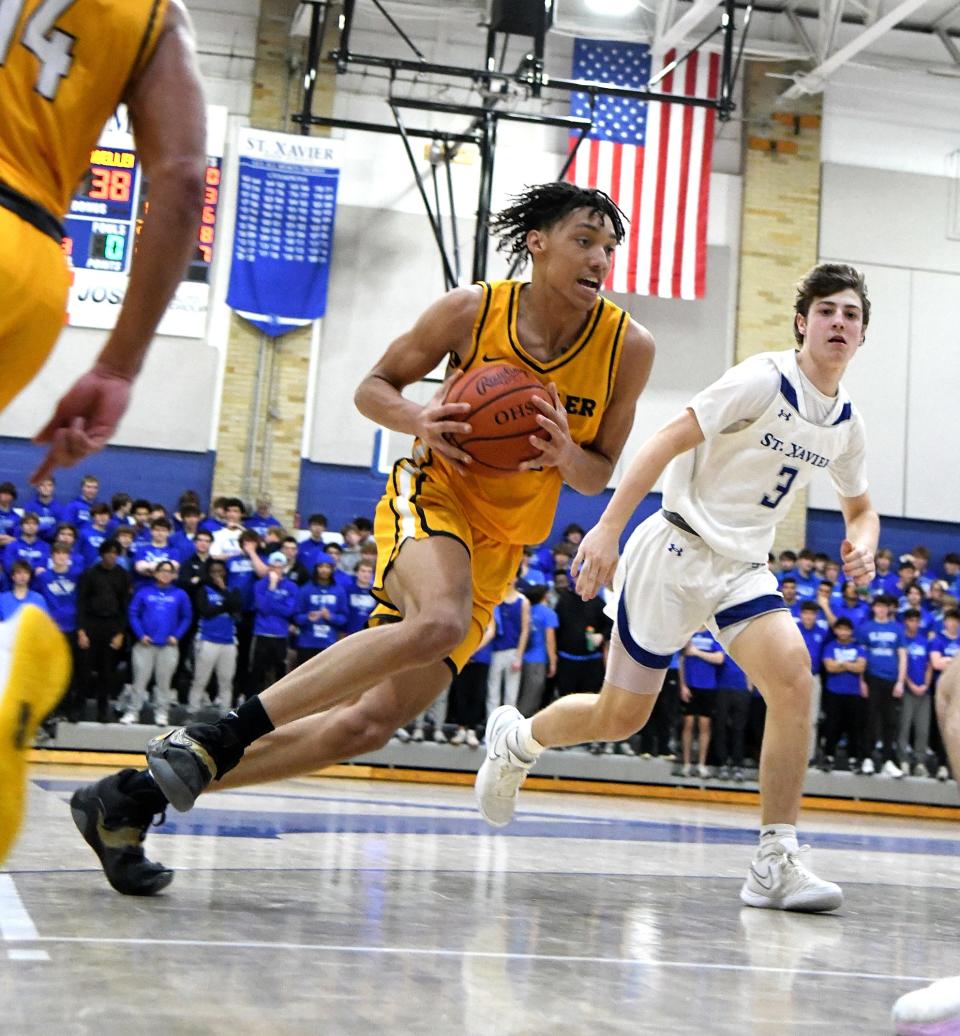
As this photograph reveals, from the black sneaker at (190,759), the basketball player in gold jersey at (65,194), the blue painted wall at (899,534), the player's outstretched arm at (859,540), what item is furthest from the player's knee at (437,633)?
the blue painted wall at (899,534)

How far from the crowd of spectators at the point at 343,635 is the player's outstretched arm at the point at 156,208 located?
8482 mm

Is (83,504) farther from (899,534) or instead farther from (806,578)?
(899,534)

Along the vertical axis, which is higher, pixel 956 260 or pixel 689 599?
pixel 956 260

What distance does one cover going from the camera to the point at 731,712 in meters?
11.9

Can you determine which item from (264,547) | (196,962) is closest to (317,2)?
(264,547)

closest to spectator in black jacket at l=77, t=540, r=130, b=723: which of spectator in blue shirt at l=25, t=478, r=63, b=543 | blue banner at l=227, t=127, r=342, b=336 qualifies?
spectator in blue shirt at l=25, t=478, r=63, b=543

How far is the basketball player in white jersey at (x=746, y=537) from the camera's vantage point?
4445mm

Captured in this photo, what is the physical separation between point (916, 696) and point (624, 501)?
9.24m

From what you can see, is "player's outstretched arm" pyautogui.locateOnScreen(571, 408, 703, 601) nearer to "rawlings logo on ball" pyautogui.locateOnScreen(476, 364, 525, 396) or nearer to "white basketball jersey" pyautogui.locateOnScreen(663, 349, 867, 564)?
"white basketball jersey" pyautogui.locateOnScreen(663, 349, 867, 564)

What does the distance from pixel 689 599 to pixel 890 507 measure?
1355 cm

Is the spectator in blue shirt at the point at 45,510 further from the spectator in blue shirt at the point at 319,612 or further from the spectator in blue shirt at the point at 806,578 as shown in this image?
the spectator in blue shirt at the point at 806,578

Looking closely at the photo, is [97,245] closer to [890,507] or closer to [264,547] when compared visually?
[264,547]

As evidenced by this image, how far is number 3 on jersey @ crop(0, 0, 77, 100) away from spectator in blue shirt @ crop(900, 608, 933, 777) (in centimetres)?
1161

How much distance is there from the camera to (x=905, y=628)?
12.5m
